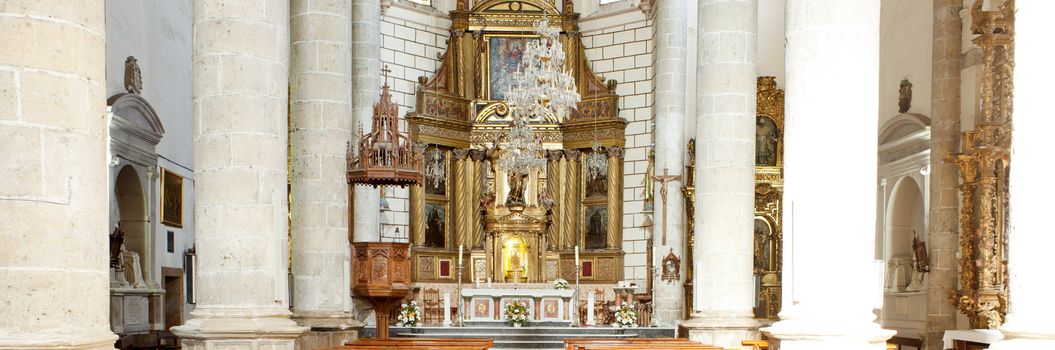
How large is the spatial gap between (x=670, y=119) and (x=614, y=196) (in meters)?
3.25

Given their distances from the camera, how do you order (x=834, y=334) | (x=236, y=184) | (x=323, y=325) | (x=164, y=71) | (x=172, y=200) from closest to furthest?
(x=834, y=334)
(x=236, y=184)
(x=323, y=325)
(x=164, y=71)
(x=172, y=200)

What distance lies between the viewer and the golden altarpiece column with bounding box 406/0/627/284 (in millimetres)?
25859

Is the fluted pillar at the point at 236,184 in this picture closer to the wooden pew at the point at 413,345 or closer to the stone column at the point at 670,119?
the wooden pew at the point at 413,345

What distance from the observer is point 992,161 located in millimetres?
14445

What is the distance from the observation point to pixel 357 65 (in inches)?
752

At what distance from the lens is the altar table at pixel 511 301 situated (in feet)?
73.0

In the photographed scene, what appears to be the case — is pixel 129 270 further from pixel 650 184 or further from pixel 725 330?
pixel 650 184

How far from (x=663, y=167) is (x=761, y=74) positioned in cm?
308

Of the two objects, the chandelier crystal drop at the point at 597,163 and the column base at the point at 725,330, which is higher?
the chandelier crystal drop at the point at 597,163

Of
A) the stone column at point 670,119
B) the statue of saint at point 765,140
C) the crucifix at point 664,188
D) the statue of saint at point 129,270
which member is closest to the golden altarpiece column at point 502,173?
the stone column at point 670,119

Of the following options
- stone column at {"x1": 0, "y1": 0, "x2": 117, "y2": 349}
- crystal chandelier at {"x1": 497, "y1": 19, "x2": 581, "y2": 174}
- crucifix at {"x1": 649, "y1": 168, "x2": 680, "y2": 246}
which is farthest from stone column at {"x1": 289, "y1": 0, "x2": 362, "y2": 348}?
crucifix at {"x1": 649, "y1": 168, "x2": 680, "y2": 246}

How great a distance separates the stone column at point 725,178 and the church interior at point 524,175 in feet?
0.13

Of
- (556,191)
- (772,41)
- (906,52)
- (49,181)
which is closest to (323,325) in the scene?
(49,181)

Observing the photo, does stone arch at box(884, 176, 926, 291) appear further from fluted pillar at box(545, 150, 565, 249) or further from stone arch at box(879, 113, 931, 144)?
fluted pillar at box(545, 150, 565, 249)
